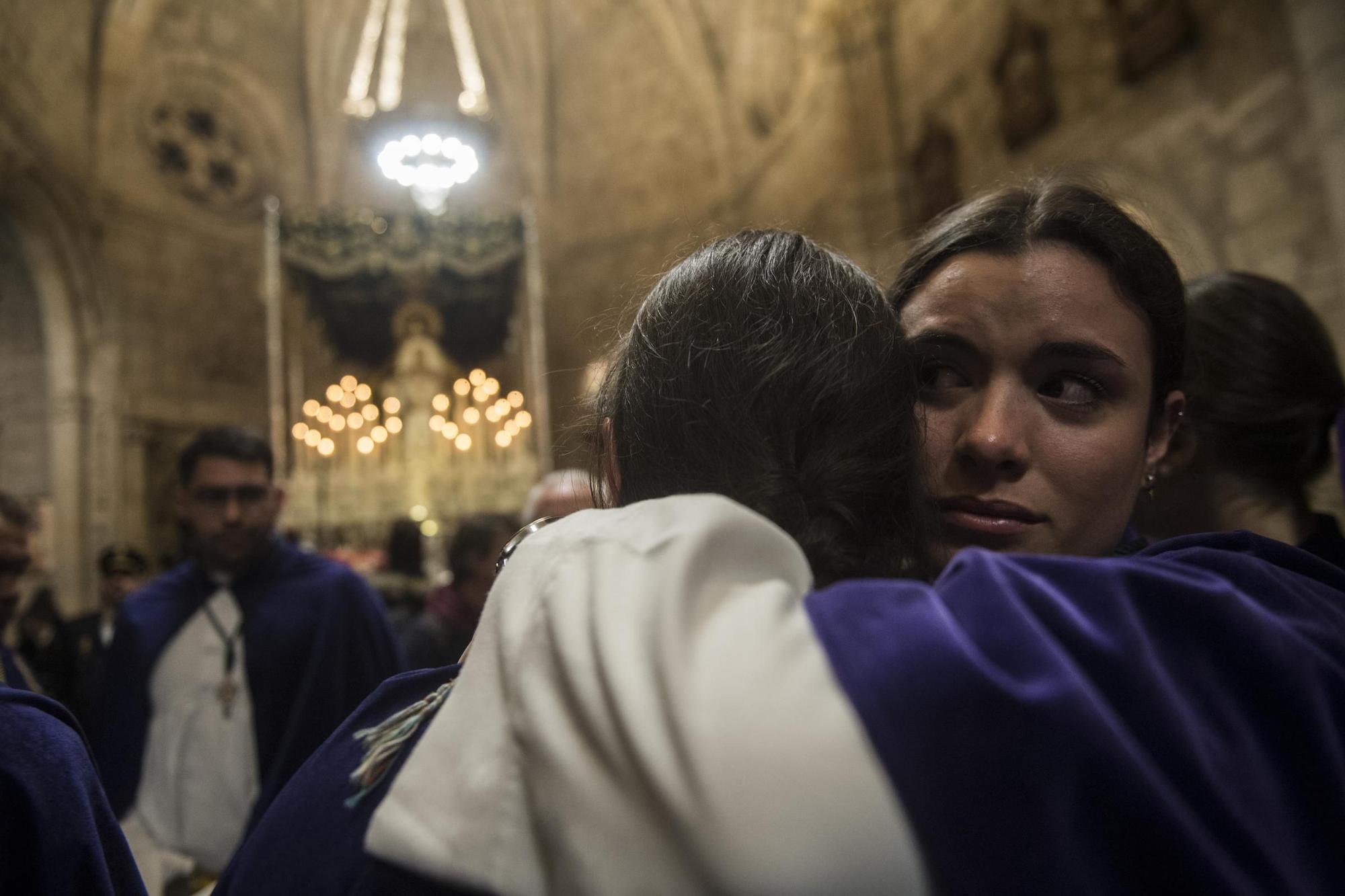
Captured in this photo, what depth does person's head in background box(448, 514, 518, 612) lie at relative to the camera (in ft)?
12.8

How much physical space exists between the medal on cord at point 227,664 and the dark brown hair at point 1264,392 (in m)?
3.27

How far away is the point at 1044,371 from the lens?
3.97 ft

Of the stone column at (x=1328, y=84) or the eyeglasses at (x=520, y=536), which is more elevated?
the stone column at (x=1328, y=84)

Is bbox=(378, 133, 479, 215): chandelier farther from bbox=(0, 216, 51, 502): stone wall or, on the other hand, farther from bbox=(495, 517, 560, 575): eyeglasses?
bbox=(495, 517, 560, 575): eyeglasses

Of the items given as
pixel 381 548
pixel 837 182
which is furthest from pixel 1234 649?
pixel 837 182

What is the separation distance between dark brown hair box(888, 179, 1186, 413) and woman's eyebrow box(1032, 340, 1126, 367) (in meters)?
0.14

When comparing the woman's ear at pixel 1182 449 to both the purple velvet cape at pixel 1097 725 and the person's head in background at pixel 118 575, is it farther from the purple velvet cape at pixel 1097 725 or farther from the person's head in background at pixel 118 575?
the person's head in background at pixel 118 575

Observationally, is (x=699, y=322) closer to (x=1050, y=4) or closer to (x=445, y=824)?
(x=445, y=824)

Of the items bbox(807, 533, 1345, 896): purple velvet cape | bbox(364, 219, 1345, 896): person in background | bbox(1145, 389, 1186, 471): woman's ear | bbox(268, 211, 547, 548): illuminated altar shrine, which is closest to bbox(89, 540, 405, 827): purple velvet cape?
bbox(1145, 389, 1186, 471): woman's ear

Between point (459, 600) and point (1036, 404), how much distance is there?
3.17 meters

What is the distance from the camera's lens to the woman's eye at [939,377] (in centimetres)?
126

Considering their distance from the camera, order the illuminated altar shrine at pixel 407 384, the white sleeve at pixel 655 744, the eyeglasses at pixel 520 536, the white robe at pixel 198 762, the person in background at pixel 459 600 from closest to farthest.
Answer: the white sleeve at pixel 655 744
the eyeglasses at pixel 520 536
the white robe at pixel 198 762
the person in background at pixel 459 600
the illuminated altar shrine at pixel 407 384

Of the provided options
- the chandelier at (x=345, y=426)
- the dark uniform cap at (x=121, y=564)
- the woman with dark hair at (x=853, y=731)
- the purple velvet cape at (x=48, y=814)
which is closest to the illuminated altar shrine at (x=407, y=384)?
the chandelier at (x=345, y=426)

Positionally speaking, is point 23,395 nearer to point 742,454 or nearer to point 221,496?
point 221,496
